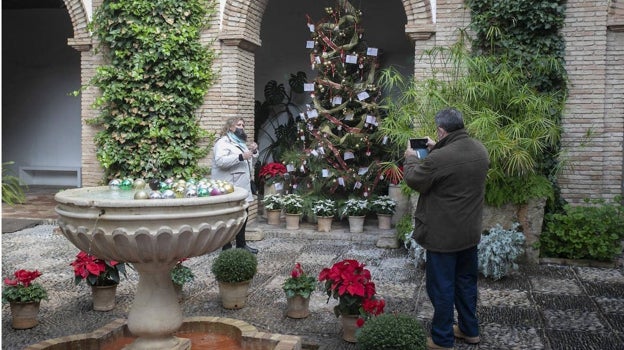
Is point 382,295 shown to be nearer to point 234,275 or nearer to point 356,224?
point 234,275

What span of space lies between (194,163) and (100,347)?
5.70 metres

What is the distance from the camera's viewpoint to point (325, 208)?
905cm

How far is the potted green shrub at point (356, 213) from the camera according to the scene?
899cm

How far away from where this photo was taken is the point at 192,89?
30.9ft

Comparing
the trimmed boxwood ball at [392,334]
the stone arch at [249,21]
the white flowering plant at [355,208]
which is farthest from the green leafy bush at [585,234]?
the trimmed boxwood ball at [392,334]

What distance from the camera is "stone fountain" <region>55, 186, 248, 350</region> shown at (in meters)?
3.30

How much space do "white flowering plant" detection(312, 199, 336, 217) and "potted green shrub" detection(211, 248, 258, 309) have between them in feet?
12.4

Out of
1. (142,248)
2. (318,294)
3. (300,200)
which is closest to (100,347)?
(142,248)

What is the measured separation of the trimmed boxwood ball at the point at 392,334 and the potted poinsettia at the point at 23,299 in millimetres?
2696

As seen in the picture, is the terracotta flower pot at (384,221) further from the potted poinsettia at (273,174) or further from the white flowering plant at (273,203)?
the potted poinsettia at (273,174)

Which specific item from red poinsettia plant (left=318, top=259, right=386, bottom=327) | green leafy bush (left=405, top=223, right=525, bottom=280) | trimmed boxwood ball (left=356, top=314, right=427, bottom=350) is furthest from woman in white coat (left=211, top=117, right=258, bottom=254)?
trimmed boxwood ball (left=356, top=314, right=427, bottom=350)

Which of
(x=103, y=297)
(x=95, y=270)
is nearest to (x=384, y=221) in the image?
(x=103, y=297)

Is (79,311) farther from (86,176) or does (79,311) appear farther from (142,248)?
(86,176)

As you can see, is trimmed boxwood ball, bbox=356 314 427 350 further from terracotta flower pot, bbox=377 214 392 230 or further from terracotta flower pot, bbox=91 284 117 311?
terracotta flower pot, bbox=377 214 392 230
